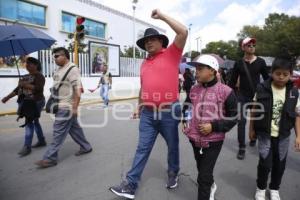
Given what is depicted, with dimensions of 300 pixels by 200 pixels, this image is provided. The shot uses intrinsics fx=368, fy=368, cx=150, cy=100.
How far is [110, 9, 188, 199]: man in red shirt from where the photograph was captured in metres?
3.86

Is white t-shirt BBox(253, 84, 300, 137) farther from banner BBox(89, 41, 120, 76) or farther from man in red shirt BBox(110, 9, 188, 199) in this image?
banner BBox(89, 41, 120, 76)

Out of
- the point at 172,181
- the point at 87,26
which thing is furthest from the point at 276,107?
the point at 87,26

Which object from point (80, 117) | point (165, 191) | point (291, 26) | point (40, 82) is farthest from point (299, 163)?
point (291, 26)

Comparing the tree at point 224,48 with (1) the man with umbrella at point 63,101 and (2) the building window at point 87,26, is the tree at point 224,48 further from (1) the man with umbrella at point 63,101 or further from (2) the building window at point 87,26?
(1) the man with umbrella at point 63,101

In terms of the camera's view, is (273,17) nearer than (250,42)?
No

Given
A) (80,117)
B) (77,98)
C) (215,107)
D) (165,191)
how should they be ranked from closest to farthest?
(215,107)
(165,191)
(77,98)
(80,117)

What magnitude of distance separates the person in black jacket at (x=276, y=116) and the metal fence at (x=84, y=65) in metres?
14.7

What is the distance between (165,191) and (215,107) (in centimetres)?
137

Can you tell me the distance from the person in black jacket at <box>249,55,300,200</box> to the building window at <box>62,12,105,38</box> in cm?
2862

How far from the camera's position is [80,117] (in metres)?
11.1

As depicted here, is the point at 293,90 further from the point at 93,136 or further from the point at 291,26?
the point at 291,26

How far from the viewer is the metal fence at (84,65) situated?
1722cm

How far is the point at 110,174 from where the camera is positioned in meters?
4.90

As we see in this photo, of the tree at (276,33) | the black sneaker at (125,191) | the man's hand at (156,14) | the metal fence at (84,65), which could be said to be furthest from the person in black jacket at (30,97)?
the tree at (276,33)
